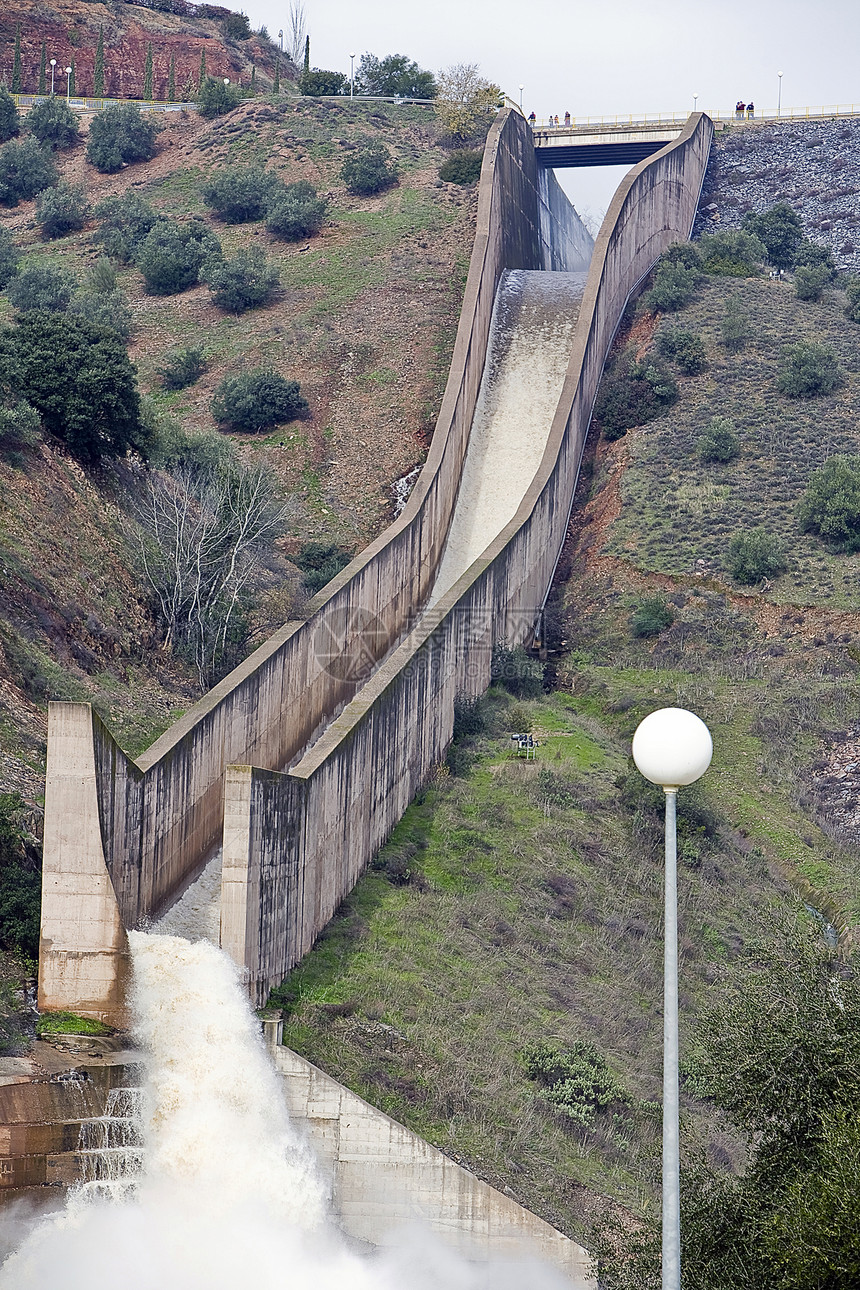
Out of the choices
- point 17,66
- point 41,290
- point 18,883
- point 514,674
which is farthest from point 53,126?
point 18,883

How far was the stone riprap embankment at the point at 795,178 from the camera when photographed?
5672 cm

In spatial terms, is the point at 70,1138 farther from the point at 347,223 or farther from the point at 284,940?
the point at 347,223

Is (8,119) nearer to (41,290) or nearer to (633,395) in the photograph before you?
(41,290)

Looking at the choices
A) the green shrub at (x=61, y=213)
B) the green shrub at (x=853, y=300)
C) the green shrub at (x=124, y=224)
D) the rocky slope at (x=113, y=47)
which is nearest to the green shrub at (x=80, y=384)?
the green shrub at (x=124, y=224)

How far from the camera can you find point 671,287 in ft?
148

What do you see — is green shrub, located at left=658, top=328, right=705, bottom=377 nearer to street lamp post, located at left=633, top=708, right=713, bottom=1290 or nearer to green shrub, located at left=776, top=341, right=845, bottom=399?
green shrub, located at left=776, top=341, right=845, bottom=399

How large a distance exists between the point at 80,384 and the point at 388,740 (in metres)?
11.2

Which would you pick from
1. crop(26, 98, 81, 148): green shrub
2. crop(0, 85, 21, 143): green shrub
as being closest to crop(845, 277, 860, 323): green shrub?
crop(26, 98, 81, 148): green shrub

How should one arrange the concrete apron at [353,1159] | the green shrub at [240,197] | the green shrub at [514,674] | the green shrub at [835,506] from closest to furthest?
the concrete apron at [353,1159]
the green shrub at [514,674]
the green shrub at [835,506]
the green shrub at [240,197]

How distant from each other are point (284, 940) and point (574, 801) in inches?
339

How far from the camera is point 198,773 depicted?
19.7 meters

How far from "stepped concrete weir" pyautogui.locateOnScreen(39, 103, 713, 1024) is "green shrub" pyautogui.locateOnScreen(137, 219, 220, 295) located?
1017 centimetres

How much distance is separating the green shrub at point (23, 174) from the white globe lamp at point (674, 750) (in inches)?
2078

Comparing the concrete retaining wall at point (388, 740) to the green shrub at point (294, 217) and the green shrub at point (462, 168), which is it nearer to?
the green shrub at point (294, 217)
